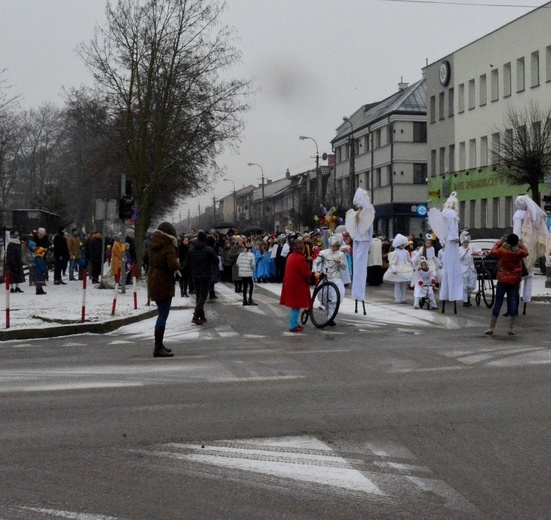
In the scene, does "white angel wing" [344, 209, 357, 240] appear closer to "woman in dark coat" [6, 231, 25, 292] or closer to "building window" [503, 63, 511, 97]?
"woman in dark coat" [6, 231, 25, 292]

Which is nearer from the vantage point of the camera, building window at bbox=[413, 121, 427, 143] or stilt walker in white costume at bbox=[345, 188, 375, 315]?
stilt walker in white costume at bbox=[345, 188, 375, 315]

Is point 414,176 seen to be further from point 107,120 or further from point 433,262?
point 433,262

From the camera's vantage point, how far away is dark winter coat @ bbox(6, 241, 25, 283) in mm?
25312

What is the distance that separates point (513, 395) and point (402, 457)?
2.89m

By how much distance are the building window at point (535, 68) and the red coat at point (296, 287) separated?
35.6 metres

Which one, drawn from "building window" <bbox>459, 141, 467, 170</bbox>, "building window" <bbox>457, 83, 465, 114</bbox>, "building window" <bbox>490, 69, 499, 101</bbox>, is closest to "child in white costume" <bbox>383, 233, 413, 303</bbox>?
"building window" <bbox>490, 69, 499, 101</bbox>

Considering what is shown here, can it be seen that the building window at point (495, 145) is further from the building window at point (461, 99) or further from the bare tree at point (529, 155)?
the bare tree at point (529, 155)

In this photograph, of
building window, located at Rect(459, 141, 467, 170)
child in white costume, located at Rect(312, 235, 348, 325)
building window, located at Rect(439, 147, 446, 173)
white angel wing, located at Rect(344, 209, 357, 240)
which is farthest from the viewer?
building window, located at Rect(439, 147, 446, 173)

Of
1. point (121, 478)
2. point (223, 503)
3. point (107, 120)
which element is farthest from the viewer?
point (107, 120)

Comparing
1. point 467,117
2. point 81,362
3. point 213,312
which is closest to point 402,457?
point 81,362

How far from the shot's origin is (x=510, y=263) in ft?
50.9

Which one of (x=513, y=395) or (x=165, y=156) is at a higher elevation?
(x=165, y=156)

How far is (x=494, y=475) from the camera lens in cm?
620

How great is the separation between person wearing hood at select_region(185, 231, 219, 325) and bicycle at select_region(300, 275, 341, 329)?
217 centimetres
